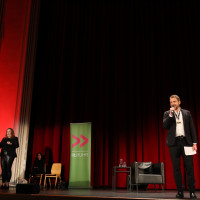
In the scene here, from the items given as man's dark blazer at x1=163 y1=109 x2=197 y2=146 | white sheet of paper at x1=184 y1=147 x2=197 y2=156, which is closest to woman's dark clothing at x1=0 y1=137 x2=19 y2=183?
man's dark blazer at x1=163 y1=109 x2=197 y2=146

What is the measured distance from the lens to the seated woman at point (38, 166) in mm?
6441

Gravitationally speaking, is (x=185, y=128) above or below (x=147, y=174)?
above

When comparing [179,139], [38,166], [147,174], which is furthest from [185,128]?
[38,166]

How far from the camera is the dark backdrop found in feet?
20.6

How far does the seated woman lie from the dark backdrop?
1.39 ft

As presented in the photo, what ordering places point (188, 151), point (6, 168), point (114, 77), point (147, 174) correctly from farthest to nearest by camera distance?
point (114, 77), point (6, 168), point (147, 174), point (188, 151)

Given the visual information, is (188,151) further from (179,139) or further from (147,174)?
(147,174)

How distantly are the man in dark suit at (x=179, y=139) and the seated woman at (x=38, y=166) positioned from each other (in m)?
4.18

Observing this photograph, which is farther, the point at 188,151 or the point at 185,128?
the point at 185,128

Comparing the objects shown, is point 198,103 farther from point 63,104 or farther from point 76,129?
point 63,104

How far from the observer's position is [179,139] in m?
3.04

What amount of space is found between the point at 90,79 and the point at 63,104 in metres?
1.00

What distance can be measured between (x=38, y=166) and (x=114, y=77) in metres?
2.96

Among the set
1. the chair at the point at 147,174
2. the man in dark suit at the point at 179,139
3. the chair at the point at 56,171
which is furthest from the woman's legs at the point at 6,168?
the man in dark suit at the point at 179,139
